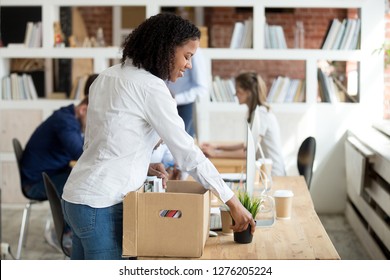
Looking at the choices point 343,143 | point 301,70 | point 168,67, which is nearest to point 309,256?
point 168,67

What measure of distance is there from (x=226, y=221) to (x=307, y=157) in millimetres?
1752

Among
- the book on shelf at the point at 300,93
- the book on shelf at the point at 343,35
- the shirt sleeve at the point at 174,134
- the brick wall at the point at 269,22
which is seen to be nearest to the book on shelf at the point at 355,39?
the book on shelf at the point at 343,35

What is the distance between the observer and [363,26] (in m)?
5.82

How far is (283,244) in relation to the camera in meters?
2.64

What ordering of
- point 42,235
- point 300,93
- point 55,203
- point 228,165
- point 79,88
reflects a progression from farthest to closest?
point 79,88 < point 300,93 < point 42,235 < point 228,165 < point 55,203

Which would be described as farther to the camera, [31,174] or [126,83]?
[31,174]

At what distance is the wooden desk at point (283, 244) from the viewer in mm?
2508

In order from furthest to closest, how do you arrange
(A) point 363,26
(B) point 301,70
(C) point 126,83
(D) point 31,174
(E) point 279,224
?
(B) point 301,70
(A) point 363,26
(D) point 31,174
(E) point 279,224
(C) point 126,83

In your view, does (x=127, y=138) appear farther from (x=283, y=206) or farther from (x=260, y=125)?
(x=260, y=125)

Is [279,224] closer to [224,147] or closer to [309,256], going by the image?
[309,256]

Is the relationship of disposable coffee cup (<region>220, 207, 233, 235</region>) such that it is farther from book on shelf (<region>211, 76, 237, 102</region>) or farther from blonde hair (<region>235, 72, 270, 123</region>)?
book on shelf (<region>211, 76, 237, 102</region>)

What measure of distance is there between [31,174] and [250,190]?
213 cm

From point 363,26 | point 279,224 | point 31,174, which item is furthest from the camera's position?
point 363,26

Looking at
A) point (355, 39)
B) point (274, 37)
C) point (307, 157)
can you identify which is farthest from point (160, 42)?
point (355, 39)
